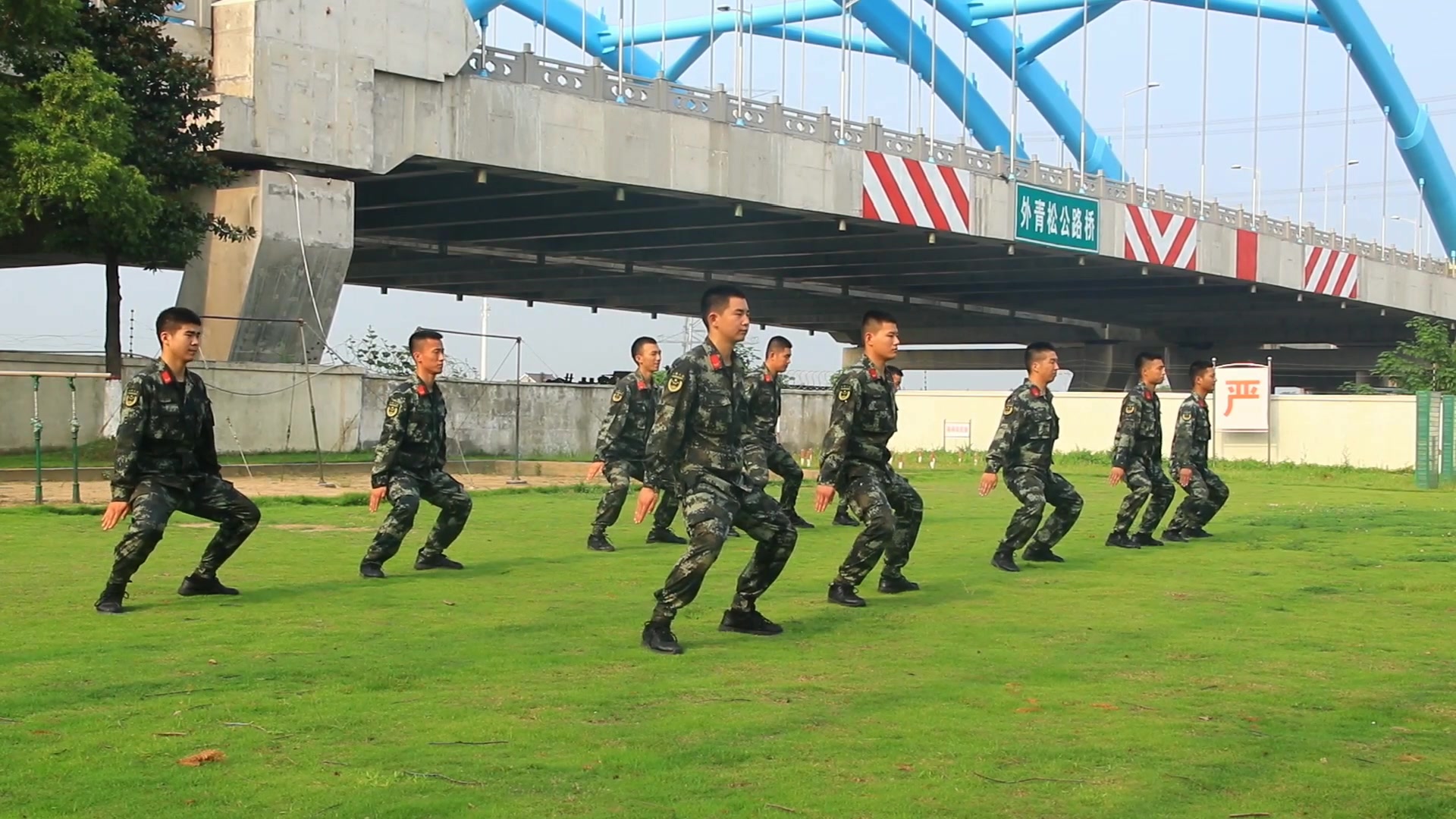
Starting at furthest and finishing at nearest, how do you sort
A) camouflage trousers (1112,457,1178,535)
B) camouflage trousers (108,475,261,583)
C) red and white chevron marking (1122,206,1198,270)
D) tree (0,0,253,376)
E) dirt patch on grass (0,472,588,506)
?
red and white chevron marking (1122,206,1198,270) < tree (0,0,253,376) < dirt patch on grass (0,472,588,506) < camouflage trousers (1112,457,1178,535) < camouflage trousers (108,475,261,583)

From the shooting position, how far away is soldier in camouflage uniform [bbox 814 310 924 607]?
35.0 feet

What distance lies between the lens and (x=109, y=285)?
27000 mm

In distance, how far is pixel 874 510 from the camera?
10.6m

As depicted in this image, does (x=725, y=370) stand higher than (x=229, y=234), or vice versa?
(x=229, y=234)

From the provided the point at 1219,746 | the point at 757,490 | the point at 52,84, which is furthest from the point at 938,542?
the point at 52,84

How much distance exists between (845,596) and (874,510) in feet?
2.44

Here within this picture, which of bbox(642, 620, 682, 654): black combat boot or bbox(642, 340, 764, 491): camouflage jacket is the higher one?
bbox(642, 340, 764, 491): camouflage jacket

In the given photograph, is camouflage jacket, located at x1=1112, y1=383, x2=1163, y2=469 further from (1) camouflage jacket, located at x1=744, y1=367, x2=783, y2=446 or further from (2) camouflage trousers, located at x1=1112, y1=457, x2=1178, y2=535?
(1) camouflage jacket, located at x1=744, y1=367, x2=783, y2=446

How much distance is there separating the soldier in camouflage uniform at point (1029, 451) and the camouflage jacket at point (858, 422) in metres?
2.65

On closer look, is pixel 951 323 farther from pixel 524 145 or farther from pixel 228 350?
pixel 228 350

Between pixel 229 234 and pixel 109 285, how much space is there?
237 centimetres

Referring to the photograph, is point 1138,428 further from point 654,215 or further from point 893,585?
point 654,215

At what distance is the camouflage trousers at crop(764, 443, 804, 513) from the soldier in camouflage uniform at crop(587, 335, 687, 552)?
3.76 feet

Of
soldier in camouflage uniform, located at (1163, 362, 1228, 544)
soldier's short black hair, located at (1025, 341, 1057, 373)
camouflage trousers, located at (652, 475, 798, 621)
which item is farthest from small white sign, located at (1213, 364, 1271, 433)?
camouflage trousers, located at (652, 475, 798, 621)
